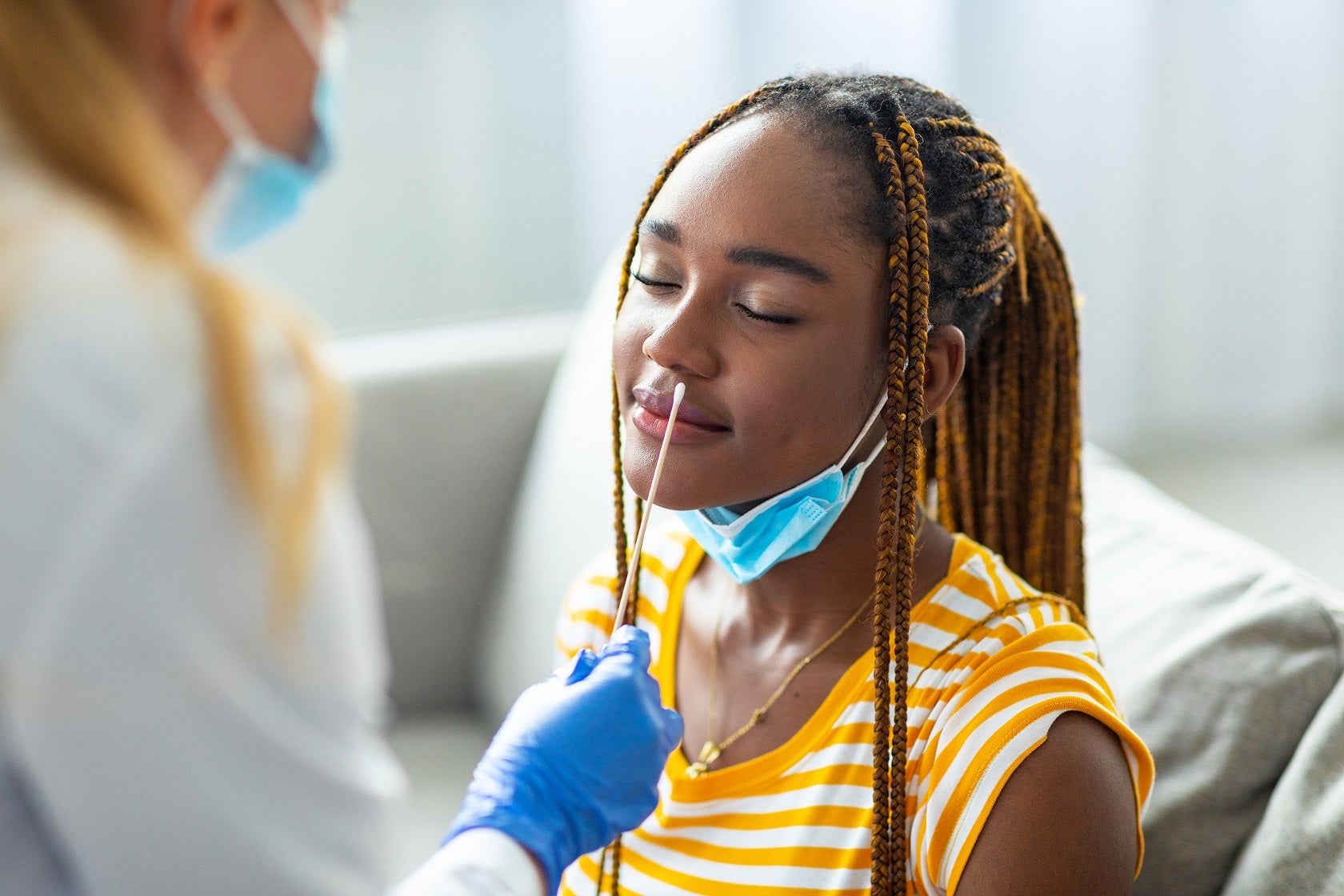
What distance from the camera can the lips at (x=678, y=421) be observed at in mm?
1020

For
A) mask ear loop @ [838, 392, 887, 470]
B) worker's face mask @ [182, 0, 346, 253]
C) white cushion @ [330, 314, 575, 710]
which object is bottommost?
white cushion @ [330, 314, 575, 710]

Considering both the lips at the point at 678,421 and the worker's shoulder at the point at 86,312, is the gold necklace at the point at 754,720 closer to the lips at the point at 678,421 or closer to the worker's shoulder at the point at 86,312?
the lips at the point at 678,421

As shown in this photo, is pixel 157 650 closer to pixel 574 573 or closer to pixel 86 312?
pixel 86 312

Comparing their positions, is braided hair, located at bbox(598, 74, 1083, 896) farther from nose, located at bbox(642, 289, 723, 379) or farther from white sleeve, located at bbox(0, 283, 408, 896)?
white sleeve, located at bbox(0, 283, 408, 896)

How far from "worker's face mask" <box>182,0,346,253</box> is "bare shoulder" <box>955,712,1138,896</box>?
61 cm

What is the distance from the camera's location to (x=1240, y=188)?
2.99 m

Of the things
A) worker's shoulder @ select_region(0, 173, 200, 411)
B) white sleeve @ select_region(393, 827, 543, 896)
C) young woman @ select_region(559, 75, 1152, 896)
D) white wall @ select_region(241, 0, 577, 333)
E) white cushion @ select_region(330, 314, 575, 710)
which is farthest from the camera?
white wall @ select_region(241, 0, 577, 333)

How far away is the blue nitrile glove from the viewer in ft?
2.89

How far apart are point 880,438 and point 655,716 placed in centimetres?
31

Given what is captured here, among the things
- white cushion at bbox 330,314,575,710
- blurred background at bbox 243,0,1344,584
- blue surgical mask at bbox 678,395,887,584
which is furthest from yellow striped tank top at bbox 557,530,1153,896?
blurred background at bbox 243,0,1344,584

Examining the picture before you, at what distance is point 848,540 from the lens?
1123mm

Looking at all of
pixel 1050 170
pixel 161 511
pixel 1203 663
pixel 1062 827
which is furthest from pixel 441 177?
pixel 161 511

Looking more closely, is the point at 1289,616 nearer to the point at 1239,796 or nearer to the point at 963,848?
the point at 1239,796

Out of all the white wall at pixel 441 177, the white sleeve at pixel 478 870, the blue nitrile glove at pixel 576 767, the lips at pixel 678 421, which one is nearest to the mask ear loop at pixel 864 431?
the lips at pixel 678 421
